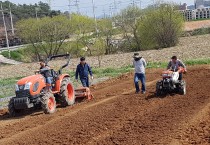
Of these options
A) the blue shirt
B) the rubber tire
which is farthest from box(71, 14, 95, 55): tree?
the rubber tire

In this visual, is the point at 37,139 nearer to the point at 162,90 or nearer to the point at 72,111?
the point at 72,111

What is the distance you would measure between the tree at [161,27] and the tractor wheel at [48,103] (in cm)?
3880

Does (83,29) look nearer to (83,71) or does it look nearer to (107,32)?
(107,32)

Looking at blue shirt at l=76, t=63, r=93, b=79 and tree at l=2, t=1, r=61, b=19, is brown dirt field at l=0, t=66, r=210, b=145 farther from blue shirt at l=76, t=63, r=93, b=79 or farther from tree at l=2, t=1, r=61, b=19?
tree at l=2, t=1, r=61, b=19

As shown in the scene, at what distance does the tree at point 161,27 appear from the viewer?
165 ft

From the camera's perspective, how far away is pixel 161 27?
50656 millimetres

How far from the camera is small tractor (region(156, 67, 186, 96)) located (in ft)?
44.3

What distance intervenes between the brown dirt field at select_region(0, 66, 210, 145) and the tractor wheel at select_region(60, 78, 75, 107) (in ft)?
1.19

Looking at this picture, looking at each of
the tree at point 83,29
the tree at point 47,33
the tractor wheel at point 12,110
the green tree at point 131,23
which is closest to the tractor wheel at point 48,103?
the tractor wheel at point 12,110

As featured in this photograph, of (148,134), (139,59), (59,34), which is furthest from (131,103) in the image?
(59,34)

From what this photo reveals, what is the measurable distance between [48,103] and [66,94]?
1245 millimetres

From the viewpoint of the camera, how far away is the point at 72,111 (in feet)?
41.3

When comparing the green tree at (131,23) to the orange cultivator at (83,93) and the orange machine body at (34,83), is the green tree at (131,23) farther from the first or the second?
the orange machine body at (34,83)

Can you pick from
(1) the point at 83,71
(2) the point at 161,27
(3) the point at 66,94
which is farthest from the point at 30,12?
(3) the point at 66,94
